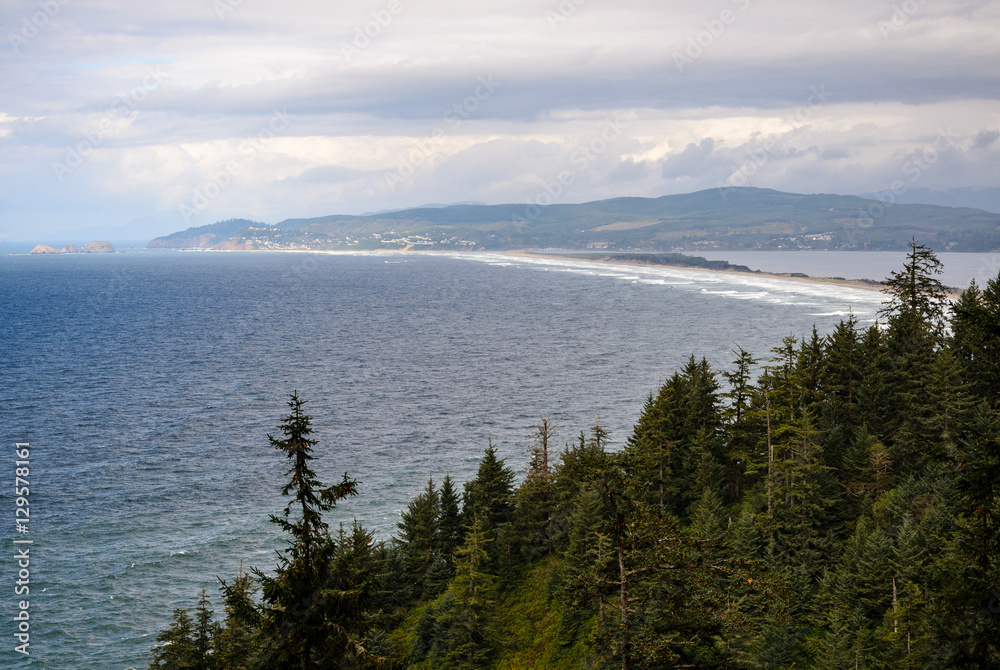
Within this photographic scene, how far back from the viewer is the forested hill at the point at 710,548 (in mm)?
16828

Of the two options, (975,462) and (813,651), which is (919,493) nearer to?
(813,651)

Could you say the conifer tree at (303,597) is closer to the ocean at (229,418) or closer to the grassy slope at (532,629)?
the grassy slope at (532,629)

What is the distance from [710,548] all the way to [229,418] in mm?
84221

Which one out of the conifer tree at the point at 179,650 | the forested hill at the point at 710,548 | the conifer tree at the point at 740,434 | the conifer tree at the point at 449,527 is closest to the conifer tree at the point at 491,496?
the forested hill at the point at 710,548

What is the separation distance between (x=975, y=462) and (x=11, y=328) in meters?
202

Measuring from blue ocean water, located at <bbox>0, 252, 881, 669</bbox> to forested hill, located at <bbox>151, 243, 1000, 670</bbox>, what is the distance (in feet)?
22.8

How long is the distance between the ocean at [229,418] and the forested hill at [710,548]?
258 inches

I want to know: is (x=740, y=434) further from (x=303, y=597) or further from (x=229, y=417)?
(x=229, y=417)

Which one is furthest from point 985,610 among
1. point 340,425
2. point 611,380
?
point 611,380

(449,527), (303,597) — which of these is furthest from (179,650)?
(449,527)

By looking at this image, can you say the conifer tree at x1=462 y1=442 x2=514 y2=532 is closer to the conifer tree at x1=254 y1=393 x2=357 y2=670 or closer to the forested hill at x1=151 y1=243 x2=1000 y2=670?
the forested hill at x1=151 y1=243 x2=1000 y2=670

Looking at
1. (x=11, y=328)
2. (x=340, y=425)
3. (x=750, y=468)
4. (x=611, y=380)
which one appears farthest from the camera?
(x=11, y=328)

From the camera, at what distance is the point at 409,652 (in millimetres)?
43312

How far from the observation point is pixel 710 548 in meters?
17.0
